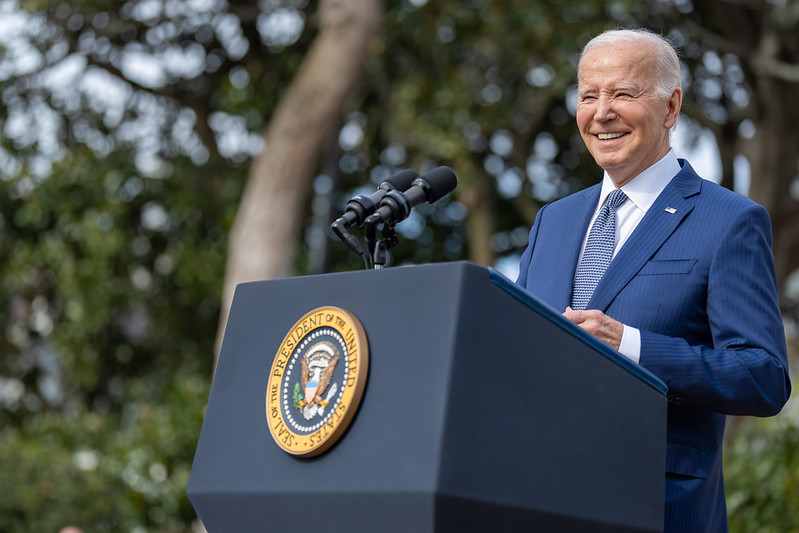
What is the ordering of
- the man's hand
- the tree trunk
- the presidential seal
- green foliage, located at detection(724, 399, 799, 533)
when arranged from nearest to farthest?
1. the presidential seal
2. the man's hand
3. green foliage, located at detection(724, 399, 799, 533)
4. the tree trunk

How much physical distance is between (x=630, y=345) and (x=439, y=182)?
1.74 ft

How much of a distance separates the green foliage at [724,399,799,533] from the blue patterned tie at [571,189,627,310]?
373cm

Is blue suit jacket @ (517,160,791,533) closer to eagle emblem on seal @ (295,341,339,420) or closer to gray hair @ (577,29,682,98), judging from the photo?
gray hair @ (577,29,682,98)

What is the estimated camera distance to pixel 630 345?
193 cm

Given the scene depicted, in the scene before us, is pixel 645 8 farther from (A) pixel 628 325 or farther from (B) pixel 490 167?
(A) pixel 628 325

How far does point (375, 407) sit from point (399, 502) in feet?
0.52

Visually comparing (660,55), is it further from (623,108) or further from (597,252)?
(597,252)

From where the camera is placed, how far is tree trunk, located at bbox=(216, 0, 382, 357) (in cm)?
869

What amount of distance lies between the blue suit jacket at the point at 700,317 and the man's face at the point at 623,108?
0.11m

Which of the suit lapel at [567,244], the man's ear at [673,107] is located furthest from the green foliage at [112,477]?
the man's ear at [673,107]

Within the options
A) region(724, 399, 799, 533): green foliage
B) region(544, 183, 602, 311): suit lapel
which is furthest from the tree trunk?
region(544, 183, 602, 311): suit lapel

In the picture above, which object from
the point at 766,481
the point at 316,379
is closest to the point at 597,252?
the point at 316,379

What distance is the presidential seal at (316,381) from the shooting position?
166cm

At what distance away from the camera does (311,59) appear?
9023 mm
